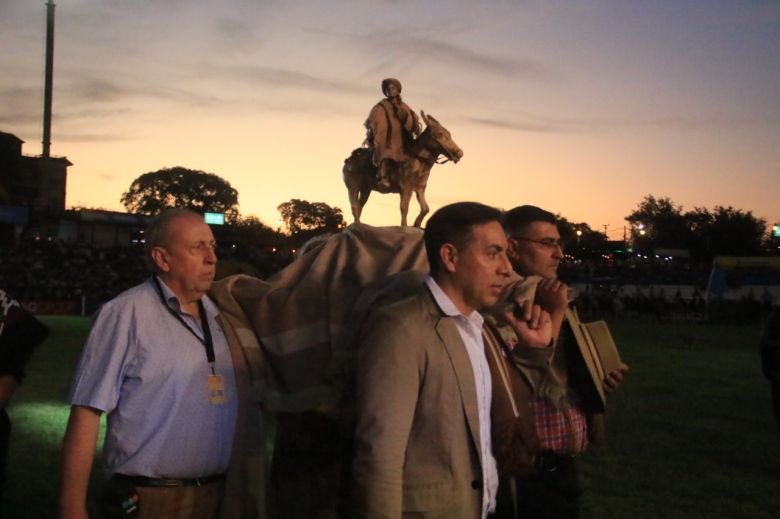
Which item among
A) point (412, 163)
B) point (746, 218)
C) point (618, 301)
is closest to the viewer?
point (412, 163)

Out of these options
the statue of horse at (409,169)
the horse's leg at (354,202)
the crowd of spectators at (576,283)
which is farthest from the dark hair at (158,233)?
the crowd of spectators at (576,283)

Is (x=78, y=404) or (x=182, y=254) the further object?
(x=182, y=254)

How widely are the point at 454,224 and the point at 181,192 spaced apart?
100 meters

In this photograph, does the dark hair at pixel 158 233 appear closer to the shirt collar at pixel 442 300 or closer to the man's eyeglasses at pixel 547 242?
the shirt collar at pixel 442 300

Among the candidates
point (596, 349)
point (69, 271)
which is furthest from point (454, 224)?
point (69, 271)

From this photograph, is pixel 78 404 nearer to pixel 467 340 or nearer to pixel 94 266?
pixel 467 340

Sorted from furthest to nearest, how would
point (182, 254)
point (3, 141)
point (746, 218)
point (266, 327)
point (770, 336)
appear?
1. point (746, 218)
2. point (3, 141)
3. point (770, 336)
4. point (266, 327)
5. point (182, 254)

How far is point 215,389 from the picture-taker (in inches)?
131

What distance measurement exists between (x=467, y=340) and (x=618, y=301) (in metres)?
37.8

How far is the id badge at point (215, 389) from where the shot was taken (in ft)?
10.9

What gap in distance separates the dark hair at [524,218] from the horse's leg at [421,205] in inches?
155

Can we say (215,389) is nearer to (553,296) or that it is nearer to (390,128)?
(553,296)

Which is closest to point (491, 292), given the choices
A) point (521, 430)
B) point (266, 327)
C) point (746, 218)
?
point (521, 430)

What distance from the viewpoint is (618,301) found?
39312 mm
